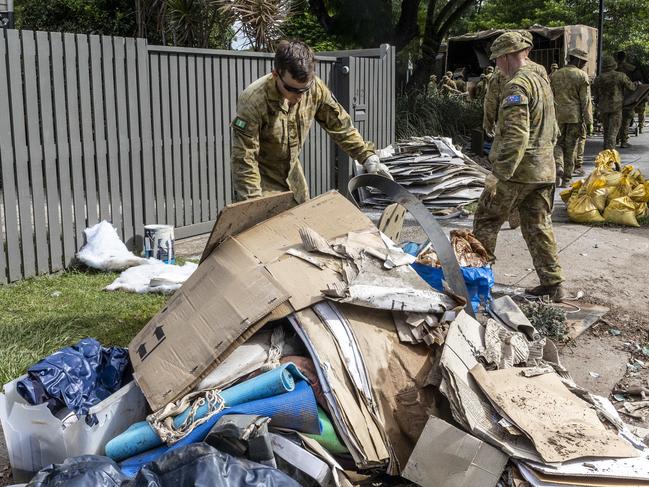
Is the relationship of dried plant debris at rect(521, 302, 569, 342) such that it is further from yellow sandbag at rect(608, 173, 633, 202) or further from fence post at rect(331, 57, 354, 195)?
fence post at rect(331, 57, 354, 195)

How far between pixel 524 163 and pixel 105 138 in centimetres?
374

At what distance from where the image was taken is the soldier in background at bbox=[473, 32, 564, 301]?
530cm

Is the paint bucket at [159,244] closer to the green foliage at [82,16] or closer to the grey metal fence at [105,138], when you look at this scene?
the grey metal fence at [105,138]

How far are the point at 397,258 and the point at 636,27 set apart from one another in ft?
109

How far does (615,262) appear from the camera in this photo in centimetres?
695

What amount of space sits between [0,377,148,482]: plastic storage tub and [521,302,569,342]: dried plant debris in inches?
114

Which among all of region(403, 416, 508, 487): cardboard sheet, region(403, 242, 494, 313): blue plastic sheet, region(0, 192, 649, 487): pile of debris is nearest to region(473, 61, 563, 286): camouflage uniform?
region(403, 242, 494, 313): blue plastic sheet

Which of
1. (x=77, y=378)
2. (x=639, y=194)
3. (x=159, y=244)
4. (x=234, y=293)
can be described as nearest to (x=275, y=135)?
(x=234, y=293)

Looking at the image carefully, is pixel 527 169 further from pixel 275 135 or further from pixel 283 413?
pixel 283 413

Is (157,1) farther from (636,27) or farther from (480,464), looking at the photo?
(636,27)

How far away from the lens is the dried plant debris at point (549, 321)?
480 cm

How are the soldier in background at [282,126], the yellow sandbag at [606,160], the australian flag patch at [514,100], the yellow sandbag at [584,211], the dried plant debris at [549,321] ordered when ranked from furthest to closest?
the yellow sandbag at [606,160] → the yellow sandbag at [584,211] → the australian flag patch at [514,100] → the dried plant debris at [549,321] → the soldier in background at [282,126]

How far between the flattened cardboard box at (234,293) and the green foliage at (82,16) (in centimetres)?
1368

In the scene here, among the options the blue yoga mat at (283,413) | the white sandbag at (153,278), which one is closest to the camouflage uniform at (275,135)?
the white sandbag at (153,278)
